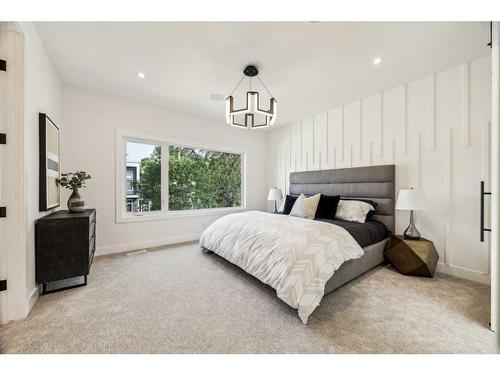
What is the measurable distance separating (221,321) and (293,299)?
2.00ft

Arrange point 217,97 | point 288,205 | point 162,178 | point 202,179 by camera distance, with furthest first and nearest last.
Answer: point 202,179
point 162,178
point 288,205
point 217,97

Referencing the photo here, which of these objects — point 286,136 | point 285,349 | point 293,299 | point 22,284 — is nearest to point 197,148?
point 286,136

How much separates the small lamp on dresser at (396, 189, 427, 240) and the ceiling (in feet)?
5.06

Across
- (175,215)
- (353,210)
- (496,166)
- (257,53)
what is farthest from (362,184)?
(175,215)

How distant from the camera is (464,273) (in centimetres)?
245

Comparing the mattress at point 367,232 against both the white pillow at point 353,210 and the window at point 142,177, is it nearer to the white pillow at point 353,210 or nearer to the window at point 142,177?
the white pillow at point 353,210

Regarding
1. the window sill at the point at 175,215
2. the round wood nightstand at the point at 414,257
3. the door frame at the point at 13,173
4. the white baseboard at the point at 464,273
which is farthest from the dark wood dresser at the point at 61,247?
the white baseboard at the point at 464,273

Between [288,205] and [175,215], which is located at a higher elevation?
[288,205]

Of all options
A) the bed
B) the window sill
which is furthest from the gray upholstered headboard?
the window sill

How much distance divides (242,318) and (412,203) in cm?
241

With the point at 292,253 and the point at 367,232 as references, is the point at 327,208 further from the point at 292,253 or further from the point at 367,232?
the point at 292,253

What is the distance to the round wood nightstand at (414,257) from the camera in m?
2.42

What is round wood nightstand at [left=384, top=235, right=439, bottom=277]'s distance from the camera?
2420 millimetres
